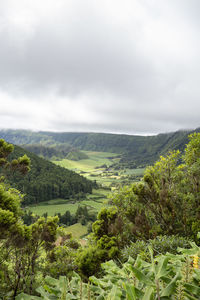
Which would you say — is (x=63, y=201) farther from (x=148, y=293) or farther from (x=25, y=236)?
(x=148, y=293)

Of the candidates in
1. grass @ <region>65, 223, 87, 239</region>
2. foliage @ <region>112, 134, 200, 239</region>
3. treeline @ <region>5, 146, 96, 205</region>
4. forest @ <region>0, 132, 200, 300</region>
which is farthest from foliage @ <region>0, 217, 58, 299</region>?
treeline @ <region>5, 146, 96, 205</region>

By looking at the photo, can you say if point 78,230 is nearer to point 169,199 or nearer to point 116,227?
point 116,227

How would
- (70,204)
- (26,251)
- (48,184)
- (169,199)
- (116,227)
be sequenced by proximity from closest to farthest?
(26,251) < (169,199) < (116,227) < (70,204) < (48,184)

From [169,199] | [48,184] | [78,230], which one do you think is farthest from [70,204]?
[169,199]

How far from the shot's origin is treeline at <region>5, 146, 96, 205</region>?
113 meters

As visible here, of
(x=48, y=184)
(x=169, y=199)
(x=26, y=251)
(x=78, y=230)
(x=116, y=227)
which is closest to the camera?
(x=26, y=251)

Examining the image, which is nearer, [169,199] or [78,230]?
[169,199]

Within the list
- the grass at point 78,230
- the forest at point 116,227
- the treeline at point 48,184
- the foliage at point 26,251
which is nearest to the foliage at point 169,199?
the forest at point 116,227

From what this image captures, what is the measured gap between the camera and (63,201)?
123000 millimetres

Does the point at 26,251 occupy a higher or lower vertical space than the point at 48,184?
higher

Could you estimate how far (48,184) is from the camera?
122812 mm

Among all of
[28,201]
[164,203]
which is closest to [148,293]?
[164,203]

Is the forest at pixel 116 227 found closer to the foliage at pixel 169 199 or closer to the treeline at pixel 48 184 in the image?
the foliage at pixel 169 199

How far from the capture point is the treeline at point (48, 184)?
113 meters
